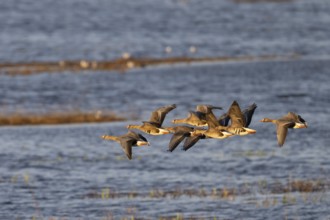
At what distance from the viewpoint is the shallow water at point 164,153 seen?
100ft

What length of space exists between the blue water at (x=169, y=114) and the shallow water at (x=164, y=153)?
0.06 meters

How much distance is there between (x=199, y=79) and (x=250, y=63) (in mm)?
5765

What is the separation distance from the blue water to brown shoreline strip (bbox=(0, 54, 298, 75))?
1734mm

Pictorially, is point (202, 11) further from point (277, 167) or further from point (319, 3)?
point (277, 167)

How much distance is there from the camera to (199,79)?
53.8 metres

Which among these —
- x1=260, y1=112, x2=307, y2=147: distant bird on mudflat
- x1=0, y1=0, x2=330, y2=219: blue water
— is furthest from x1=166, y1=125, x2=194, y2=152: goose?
x1=0, y1=0, x2=330, y2=219: blue water

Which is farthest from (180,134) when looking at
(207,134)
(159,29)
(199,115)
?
(159,29)

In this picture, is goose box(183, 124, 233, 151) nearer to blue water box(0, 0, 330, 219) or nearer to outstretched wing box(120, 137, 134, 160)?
outstretched wing box(120, 137, 134, 160)

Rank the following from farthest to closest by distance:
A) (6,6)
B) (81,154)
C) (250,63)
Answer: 1. (6,6)
2. (250,63)
3. (81,154)

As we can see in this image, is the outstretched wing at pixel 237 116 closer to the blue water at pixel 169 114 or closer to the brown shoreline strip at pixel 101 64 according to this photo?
the blue water at pixel 169 114

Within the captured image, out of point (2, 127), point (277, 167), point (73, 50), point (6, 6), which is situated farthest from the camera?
point (6, 6)

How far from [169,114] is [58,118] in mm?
4737

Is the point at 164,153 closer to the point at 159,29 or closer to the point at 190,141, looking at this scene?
the point at 190,141

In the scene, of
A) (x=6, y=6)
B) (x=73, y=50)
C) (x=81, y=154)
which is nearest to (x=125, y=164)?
(x=81, y=154)
